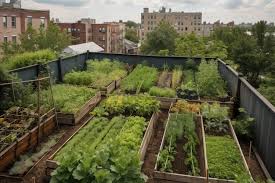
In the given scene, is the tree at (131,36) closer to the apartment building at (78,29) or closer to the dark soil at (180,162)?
the apartment building at (78,29)

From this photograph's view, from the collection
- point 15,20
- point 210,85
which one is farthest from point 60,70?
point 15,20

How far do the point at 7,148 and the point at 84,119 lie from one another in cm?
260

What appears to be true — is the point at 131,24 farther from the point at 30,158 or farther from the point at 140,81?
the point at 30,158

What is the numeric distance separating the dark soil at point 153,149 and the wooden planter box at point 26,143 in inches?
93.7

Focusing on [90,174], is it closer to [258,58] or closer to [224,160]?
[224,160]

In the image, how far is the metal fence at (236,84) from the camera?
4996 millimetres

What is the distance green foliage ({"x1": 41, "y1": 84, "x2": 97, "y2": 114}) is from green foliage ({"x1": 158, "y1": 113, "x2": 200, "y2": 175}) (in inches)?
102

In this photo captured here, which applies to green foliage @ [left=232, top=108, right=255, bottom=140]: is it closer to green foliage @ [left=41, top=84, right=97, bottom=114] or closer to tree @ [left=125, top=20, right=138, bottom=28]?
green foliage @ [left=41, top=84, right=97, bottom=114]

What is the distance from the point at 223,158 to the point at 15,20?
99.4 feet

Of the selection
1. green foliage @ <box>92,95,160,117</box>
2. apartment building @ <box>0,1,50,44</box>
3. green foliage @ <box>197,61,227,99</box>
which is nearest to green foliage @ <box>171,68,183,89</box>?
green foliage @ <box>197,61,227,99</box>

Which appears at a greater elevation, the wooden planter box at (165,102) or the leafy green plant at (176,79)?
the leafy green plant at (176,79)

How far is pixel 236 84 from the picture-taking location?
8.09 meters

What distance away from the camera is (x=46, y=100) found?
23.8ft

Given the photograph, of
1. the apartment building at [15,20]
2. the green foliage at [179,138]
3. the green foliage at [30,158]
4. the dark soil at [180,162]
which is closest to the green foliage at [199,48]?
the apartment building at [15,20]
